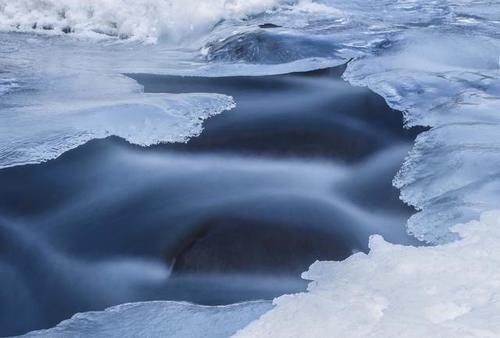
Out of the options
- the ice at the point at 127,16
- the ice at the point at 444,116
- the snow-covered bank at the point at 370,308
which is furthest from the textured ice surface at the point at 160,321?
the ice at the point at 127,16

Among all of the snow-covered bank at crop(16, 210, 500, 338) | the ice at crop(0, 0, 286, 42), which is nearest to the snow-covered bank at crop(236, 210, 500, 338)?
the snow-covered bank at crop(16, 210, 500, 338)

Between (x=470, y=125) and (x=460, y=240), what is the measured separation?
1397 mm

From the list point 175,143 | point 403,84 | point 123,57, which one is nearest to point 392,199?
point 175,143

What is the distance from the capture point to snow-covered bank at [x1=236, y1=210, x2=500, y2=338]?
78.3 inches

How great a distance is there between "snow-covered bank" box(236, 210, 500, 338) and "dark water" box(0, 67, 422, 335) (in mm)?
204

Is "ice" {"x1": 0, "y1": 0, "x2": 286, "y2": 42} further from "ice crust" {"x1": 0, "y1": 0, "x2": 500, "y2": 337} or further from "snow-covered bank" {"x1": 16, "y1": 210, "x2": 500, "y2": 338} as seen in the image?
"snow-covered bank" {"x1": 16, "y1": 210, "x2": 500, "y2": 338}

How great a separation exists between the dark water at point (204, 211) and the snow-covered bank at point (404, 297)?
204mm

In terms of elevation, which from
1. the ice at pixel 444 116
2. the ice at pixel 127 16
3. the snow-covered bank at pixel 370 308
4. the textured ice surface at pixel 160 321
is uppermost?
the ice at pixel 127 16

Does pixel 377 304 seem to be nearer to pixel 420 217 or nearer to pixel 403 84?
pixel 420 217

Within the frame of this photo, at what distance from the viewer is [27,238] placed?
2.87m

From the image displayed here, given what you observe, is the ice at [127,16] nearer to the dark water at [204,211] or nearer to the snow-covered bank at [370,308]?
the dark water at [204,211]

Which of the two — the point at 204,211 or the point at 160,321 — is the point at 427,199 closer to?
the point at 204,211

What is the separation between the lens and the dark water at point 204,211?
2.54 m

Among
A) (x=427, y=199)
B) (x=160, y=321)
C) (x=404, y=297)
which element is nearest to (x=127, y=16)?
(x=427, y=199)
